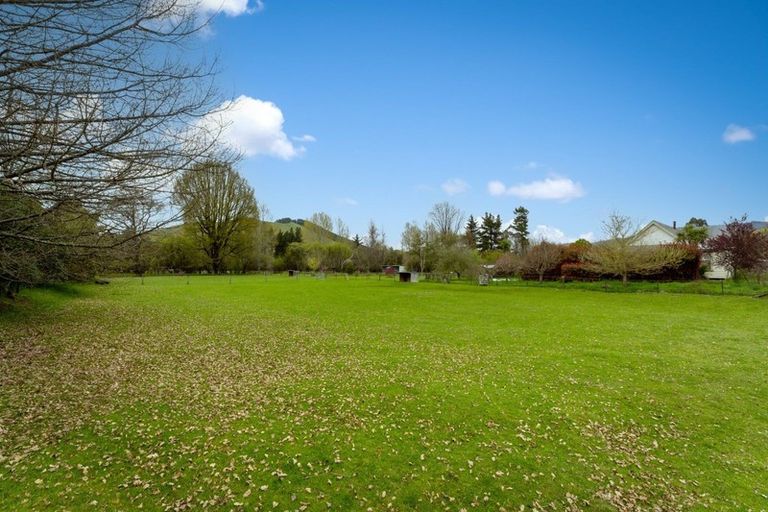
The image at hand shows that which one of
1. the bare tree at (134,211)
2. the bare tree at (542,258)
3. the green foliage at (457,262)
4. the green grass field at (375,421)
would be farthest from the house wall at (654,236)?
the bare tree at (134,211)

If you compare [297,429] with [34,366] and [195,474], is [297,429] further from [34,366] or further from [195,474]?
[34,366]

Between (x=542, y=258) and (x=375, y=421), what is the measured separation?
40314 millimetres

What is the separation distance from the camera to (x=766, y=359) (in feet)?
34.9

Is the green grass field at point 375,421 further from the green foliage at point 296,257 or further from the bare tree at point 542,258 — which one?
the green foliage at point 296,257

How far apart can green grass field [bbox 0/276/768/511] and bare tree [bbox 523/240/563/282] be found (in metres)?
29.7

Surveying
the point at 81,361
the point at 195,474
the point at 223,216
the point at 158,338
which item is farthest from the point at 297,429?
the point at 223,216

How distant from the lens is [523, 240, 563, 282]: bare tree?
1666 inches

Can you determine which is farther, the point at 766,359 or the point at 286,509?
the point at 766,359

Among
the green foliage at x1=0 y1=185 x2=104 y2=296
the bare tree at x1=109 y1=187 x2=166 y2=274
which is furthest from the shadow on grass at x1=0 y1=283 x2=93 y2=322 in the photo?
the bare tree at x1=109 y1=187 x2=166 y2=274

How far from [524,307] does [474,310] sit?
3684mm

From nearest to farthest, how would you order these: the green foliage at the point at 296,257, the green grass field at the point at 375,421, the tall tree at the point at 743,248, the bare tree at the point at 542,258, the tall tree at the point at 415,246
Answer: the green grass field at the point at 375,421 → the tall tree at the point at 743,248 → the bare tree at the point at 542,258 → the tall tree at the point at 415,246 → the green foliage at the point at 296,257

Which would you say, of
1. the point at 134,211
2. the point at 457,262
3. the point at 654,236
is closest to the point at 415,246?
the point at 457,262

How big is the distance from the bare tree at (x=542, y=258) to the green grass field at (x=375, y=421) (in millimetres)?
29698

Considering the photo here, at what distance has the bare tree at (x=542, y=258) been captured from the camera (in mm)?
42312
